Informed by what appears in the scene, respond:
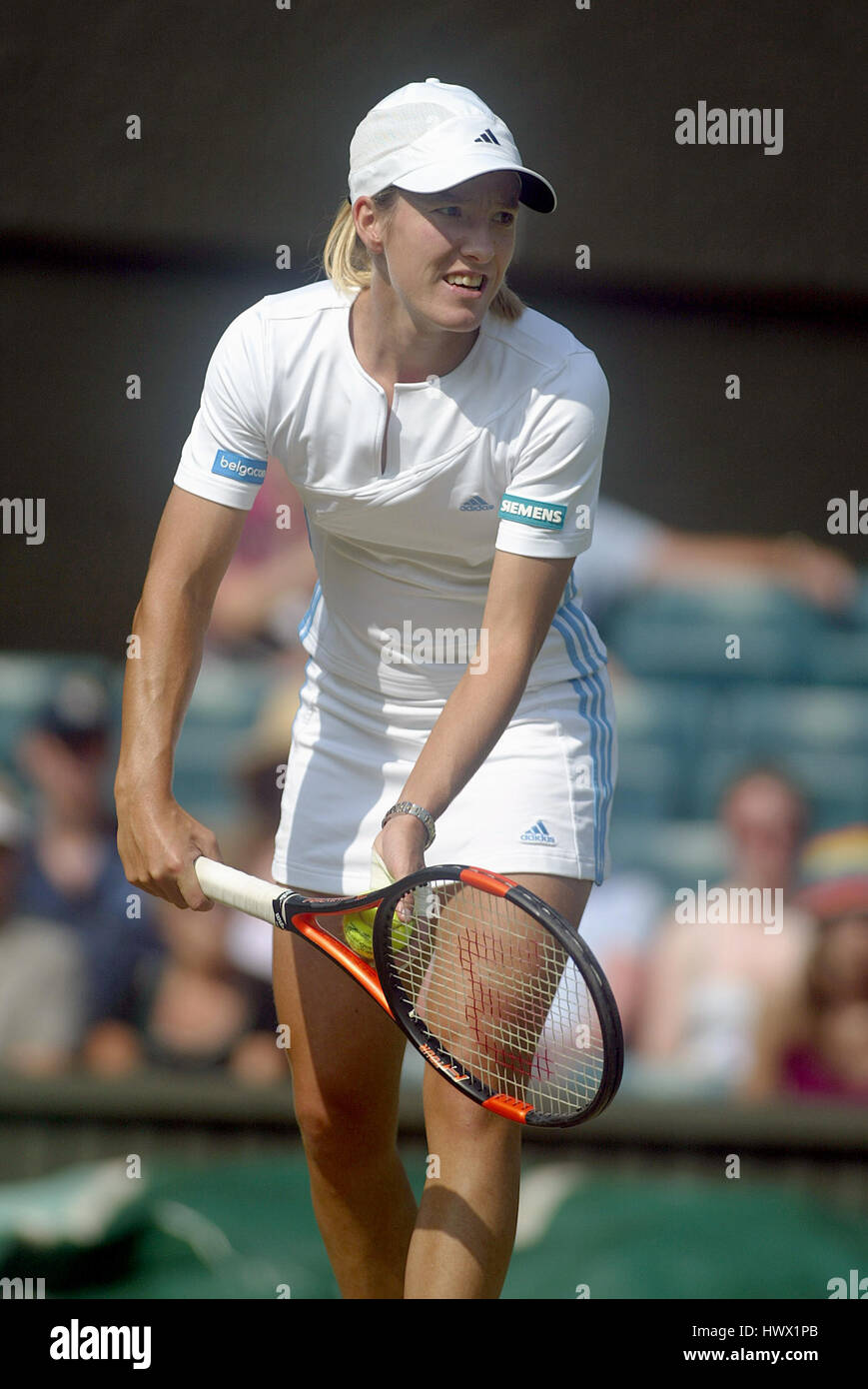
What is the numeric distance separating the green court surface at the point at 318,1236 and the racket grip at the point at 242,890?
226cm

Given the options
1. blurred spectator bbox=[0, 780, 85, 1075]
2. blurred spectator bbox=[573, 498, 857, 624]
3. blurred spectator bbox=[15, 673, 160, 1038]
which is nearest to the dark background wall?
blurred spectator bbox=[573, 498, 857, 624]

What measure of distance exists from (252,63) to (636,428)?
1.57 m

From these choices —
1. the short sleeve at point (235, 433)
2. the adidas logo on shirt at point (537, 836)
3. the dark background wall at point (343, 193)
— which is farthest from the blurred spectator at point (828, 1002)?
the short sleeve at point (235, 433)

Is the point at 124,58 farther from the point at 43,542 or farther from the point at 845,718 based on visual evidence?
the point at 845,718

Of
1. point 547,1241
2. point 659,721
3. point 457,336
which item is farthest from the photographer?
point 659,721

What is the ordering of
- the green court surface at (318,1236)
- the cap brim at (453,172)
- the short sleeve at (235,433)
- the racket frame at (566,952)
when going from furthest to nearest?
1. the green court surface at (318,1236)
2. the short sleeve at (235,433)
3. the cap brim at (453,172)
4. the racket frame at (566,952)

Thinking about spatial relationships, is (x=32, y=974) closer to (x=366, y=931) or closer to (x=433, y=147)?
(x=366, y=931)

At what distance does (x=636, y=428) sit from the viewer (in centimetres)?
497

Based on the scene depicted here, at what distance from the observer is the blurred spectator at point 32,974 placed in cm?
458

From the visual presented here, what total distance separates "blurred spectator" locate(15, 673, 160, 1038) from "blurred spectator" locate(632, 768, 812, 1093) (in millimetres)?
1492

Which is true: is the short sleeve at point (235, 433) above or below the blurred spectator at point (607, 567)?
below

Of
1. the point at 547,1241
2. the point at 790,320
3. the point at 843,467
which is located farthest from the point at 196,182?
the point at 547,1241

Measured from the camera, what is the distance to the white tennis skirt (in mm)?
2271

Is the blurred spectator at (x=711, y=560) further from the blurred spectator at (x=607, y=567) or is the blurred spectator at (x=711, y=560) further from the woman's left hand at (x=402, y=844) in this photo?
the woman's left hand at (x=402, y=844)
